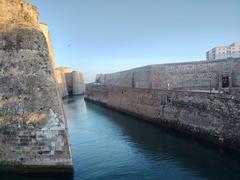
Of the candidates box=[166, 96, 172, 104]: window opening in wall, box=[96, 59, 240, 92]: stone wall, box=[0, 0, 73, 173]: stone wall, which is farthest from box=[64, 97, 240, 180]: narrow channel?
box=[96, 59, 240, 92]: stone wall

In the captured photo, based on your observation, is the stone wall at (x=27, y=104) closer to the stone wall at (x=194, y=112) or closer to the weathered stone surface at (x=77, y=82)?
the stone wall at (x=194, y=112)

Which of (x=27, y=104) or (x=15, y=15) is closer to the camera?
(x=27, y=104)

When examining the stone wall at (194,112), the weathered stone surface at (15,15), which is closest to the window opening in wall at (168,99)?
the stone wall at (194,112)

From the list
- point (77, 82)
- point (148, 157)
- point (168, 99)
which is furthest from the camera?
point (77, 82)

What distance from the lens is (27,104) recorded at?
9750 millimetres

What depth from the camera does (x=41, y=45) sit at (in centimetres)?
1062

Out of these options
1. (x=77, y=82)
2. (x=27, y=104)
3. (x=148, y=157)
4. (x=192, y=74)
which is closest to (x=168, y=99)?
(x=192, y=74)

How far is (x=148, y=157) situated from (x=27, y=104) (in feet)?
20.9

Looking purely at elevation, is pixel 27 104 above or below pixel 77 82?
below

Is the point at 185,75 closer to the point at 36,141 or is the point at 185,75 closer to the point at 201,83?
the point at 201,83

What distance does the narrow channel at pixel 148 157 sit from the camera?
10.1m

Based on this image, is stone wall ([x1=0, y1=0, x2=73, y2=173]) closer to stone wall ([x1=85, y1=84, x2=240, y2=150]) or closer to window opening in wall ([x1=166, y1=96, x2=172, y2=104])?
stone wall ([x1=85, y1=84, x2=240, y2=150])

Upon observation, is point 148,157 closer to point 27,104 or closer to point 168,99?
point 27,104

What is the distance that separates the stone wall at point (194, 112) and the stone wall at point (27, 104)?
8.16 metres
